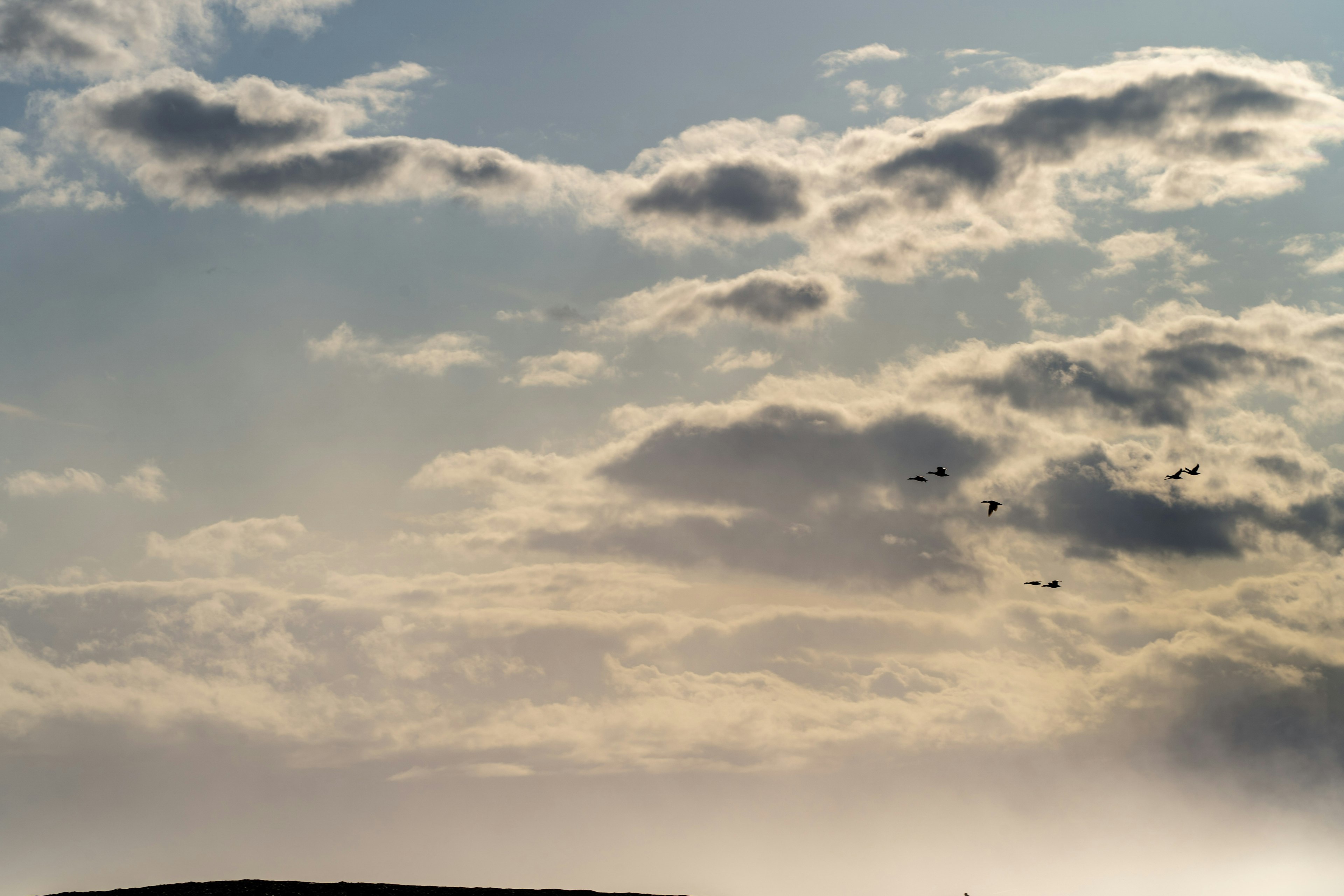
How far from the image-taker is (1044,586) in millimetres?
121250

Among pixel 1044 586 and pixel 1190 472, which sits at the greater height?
pixel 1190 472

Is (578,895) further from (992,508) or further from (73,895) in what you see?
(992,508)

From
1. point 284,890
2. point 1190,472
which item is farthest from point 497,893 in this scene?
point 1190,472

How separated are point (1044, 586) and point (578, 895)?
70158 millimetres

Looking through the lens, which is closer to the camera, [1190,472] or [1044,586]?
[1190,472]

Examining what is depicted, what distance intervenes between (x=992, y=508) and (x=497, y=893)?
247ft

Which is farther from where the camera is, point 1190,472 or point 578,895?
point 578,895

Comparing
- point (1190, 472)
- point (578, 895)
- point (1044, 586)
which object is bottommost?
point (578, 895)

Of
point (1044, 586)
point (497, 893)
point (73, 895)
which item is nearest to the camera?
point (73, 895)

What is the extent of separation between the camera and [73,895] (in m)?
112

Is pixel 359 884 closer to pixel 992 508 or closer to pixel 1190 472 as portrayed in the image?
pixel 992 508

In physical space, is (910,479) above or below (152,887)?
above

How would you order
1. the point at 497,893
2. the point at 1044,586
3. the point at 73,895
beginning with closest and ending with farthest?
the point at 73,895 < the point at 1044,586 < the point at 497,893

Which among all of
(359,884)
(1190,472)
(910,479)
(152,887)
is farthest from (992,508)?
(152,887)
